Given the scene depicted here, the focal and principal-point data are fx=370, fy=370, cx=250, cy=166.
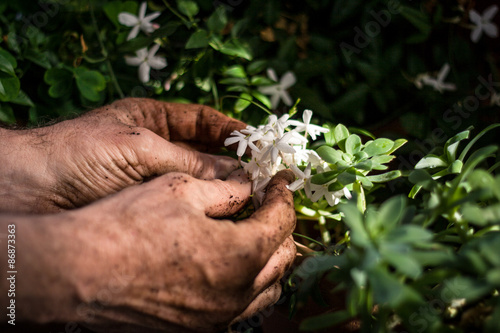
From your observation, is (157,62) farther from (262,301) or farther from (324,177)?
(262,301)

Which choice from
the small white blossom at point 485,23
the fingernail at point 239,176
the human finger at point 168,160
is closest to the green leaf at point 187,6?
the human finger at point 168,160

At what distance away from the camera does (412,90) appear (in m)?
1.41

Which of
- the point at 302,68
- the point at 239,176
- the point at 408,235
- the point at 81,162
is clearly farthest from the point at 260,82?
the point at 408,235

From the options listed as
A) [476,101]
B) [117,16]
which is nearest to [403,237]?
[476,101]

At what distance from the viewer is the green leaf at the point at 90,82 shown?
1333 millimetres

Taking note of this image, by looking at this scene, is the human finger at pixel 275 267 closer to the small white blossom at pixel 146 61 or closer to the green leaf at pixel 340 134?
the green leaf at pixel 340 134

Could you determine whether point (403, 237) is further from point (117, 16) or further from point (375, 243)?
point (117, 16)

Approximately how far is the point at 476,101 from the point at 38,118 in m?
1.58

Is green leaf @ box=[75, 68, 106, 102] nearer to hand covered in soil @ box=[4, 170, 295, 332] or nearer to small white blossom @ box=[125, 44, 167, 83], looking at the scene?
small white blossom @ box=[125, 44, 167, 83]

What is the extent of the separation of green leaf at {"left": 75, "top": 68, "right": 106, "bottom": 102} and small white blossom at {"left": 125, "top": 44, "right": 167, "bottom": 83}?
14 centimetres

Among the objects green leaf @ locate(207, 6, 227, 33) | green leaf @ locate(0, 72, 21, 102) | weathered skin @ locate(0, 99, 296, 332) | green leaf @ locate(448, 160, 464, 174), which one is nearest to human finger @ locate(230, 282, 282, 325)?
weathered skin @ locate(0, 99, 296, 332)

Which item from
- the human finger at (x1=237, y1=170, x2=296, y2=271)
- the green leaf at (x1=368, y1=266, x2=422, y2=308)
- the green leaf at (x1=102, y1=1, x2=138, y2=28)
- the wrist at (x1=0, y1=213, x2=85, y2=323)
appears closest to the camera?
the green leaf at (x1=368, y1=266, x2=422, y2=308)

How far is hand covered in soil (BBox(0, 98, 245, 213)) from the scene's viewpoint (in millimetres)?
967

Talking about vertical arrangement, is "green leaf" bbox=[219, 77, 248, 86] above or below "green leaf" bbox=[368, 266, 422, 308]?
below
